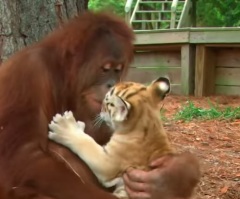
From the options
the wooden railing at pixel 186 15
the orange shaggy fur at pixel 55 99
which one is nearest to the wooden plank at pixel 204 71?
the orange shaggy fur at pixel 55 99

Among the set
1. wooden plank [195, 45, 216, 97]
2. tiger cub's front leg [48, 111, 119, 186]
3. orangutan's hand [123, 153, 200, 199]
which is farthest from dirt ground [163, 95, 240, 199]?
tiger cub's front leg [48, 111, 119, 186]

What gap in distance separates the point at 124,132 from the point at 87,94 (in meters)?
0.37

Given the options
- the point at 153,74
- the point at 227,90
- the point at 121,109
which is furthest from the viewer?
the point at 153,74

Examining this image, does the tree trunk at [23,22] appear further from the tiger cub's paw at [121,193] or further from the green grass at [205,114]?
the green grass at [205,114]

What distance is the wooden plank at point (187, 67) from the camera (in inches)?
472

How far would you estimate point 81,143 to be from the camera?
4148 millimetres

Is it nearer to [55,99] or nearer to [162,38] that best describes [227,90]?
[162,38]

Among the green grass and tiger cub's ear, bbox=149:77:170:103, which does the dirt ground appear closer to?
the green grass

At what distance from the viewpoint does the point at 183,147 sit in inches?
308

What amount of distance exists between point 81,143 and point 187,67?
798 cm

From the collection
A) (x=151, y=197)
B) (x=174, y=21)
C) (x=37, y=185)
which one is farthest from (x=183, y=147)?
(x=174, y=21)

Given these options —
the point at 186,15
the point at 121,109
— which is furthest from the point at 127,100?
the point at 186,15

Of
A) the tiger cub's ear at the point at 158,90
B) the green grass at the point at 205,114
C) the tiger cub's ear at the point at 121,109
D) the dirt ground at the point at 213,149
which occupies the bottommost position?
the green grass at the point at 205,114

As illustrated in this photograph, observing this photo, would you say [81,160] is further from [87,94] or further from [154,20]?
[154,20]
